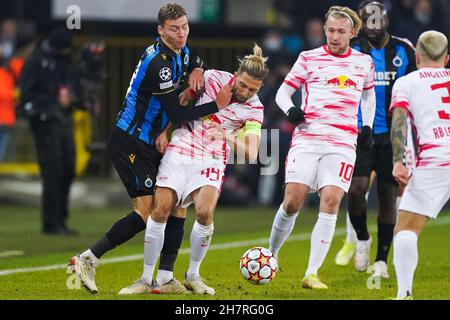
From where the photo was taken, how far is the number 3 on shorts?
10219 millimetres

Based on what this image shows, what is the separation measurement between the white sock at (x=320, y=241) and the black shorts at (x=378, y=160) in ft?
5.21

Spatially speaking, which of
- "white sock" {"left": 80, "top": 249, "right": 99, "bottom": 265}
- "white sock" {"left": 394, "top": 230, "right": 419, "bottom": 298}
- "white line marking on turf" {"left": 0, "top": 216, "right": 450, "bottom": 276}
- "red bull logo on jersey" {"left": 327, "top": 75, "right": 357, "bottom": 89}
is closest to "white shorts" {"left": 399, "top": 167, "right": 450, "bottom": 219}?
"white sock" {"left": 394, "top": 230, "right": 419, "bottom": 298}

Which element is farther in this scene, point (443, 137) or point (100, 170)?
point (100, 170)

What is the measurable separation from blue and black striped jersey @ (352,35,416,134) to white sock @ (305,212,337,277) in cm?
188

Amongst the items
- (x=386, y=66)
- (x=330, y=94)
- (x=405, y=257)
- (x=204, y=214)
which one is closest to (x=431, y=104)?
(x=405, y=257)

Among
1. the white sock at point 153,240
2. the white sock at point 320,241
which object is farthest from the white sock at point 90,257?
the white sock at point 320,241

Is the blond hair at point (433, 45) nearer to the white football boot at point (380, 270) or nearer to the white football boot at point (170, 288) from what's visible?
the white football boot at point (170, 288)

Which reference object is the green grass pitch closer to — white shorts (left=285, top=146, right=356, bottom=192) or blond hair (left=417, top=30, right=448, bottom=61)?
white shorts (left=285, top=146, right=356, bottom=192)

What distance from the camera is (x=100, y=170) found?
885 inches

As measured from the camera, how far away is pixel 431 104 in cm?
932

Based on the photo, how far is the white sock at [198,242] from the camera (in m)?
10.3
